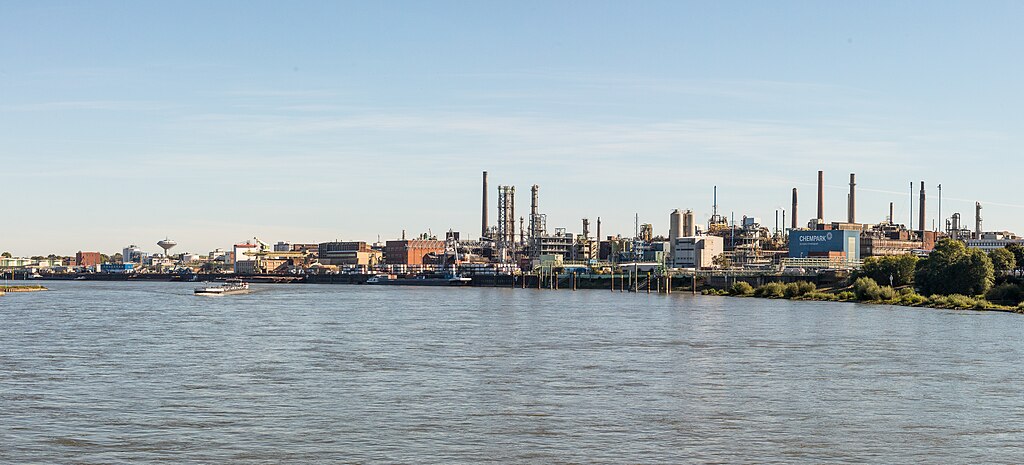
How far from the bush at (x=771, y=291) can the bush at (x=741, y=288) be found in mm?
1885

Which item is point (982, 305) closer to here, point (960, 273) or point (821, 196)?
point (960, 273)

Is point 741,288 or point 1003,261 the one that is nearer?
point 1003,261

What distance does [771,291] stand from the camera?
138 metres

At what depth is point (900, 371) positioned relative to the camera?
41.5 metres

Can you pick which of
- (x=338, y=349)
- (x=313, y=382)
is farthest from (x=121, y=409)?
(x=338, y=349)

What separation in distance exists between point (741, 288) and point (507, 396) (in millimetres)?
117907

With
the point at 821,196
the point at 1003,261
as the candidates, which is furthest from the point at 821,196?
the point at 1003,261

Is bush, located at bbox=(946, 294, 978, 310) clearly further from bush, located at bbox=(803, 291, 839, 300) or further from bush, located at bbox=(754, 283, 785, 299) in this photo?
bush, located at bbox=(754, 283, 785, 299)

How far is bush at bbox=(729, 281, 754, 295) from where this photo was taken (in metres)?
145

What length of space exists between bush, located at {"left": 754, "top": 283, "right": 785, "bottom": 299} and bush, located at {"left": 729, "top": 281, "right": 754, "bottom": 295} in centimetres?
189

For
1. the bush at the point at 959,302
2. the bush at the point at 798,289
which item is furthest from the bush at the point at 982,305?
the bush at the point at 798,289

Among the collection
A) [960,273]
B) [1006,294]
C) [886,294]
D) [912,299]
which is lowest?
[912,299]

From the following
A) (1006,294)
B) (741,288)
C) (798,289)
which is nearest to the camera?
(1006,294)

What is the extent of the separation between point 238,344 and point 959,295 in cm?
6961
